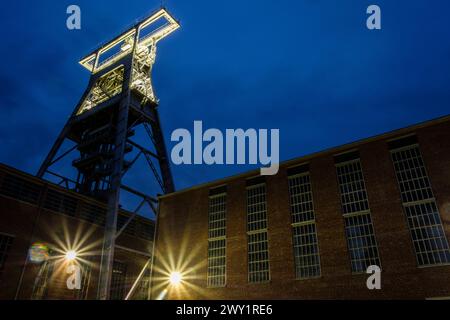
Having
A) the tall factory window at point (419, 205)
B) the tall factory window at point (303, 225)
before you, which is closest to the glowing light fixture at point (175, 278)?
the tall factory window at point (303, 225)

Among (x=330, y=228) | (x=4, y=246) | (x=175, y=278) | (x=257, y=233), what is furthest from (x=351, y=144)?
(x=4, y=246)

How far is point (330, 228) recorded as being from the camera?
17922 mm

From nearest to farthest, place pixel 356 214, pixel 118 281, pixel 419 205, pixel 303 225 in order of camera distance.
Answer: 1. pixel 419 205
2. pixel 356 214
3. pixel 303 225
4. pixel 118 281

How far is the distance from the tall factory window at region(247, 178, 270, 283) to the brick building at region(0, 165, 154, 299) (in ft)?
27.2

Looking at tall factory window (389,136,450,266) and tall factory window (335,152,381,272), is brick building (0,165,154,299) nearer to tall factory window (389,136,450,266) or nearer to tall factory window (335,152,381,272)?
tall factory window (335,152,381,272)

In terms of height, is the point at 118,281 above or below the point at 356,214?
below

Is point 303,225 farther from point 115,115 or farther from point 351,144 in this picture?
point 115,115

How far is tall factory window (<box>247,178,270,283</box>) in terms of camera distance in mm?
19359

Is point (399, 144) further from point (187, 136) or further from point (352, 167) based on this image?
point (187, 136)

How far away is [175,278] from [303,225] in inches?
367

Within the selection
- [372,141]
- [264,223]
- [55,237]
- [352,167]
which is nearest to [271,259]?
[264,223]

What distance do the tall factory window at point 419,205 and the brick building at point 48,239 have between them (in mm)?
16747

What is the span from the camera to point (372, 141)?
18.7m

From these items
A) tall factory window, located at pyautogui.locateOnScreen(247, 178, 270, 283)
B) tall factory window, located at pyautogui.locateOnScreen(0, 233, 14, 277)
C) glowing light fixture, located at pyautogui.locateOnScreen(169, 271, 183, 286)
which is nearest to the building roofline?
tall factory window, located at pyautogui.locateOnScreen(247, 178, 270, 283)
